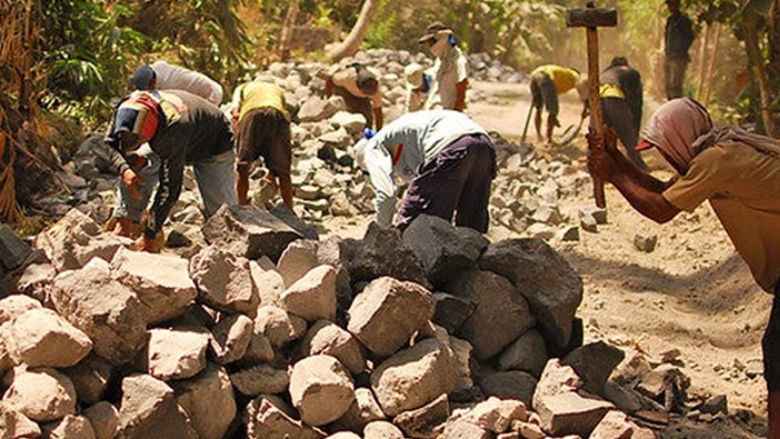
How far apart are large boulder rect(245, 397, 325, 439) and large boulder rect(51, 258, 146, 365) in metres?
0.49

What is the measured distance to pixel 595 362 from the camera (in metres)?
4.76

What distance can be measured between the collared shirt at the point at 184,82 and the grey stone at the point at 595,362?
3135 millimetres

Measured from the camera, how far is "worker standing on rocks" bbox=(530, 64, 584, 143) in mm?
12734

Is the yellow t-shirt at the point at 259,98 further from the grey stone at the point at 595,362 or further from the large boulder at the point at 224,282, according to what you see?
the grey stone at the point at 595,362

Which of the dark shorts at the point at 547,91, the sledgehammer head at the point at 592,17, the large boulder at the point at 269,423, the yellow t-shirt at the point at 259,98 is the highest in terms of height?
A: the sledgehammer head at the point at 592,17

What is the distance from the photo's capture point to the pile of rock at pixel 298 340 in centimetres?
410

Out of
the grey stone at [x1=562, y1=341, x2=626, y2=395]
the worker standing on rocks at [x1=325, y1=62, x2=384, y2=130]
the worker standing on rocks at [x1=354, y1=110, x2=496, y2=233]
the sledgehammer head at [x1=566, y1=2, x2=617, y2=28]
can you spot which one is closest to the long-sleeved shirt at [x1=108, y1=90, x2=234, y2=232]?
the worker standing on rocks at [x1=354, y1=110, x2=496, y2=233]

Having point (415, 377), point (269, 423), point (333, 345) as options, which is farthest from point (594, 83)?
point (269, 423)

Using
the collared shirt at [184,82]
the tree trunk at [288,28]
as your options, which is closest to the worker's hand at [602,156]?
the collared shirt at [184,82]

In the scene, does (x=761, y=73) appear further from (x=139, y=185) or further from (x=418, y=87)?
(x=139, y=185)

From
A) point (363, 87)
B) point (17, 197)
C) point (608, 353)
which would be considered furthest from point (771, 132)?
point (17, 197)

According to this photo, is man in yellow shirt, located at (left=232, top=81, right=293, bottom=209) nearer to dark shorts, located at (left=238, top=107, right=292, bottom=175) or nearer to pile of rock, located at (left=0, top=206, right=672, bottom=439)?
dark shorts, located at (left=238, top=107, right=292, bottom=175)

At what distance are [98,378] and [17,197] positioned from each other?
13.8ft

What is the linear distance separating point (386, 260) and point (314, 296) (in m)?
0.43
